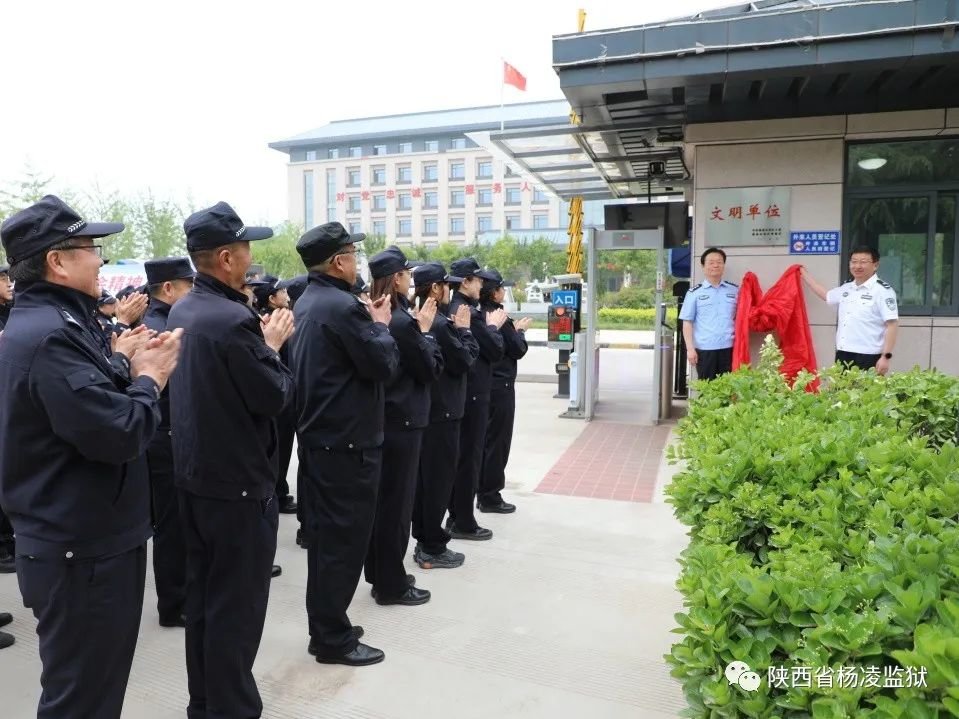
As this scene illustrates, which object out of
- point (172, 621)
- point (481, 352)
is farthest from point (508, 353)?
point (172, 621)

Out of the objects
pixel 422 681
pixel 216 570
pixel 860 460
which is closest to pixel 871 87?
pixel 860 460

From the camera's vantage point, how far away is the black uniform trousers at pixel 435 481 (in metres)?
4.60

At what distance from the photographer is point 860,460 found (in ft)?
8.75

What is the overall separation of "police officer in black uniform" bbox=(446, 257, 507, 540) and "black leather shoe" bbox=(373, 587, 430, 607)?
3.54 feet

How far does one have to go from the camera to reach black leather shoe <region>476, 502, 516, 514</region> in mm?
5922

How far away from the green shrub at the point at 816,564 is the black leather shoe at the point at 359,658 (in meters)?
1.61

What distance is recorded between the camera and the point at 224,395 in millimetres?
2740

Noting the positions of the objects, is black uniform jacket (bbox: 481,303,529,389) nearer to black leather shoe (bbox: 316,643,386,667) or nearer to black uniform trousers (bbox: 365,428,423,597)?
black uniform trousers (bbox: 365,428,423,597)

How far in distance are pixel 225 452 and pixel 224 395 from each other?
0.20 metres

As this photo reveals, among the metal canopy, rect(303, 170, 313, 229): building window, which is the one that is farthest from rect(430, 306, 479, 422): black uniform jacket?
rect(303, 170, 313, 229): building window

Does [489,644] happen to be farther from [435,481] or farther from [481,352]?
[481,352]

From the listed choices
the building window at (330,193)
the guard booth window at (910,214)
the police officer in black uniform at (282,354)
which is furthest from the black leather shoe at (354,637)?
Answer: the building window at (330,193)

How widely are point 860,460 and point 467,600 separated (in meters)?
2.30

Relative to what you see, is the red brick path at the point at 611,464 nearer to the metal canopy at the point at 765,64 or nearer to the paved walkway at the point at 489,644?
the paved walkway at the point at 489,644
